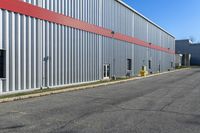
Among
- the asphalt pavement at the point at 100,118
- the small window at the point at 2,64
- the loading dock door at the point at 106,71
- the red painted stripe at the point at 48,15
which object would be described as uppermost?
the red painted stripe at the point at 48,15

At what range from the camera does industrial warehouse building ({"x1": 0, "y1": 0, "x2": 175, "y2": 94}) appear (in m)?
18.3

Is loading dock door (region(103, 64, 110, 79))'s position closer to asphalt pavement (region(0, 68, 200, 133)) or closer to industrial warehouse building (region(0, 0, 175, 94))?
industrial warehouse building (region(0, 0, 175, 94))

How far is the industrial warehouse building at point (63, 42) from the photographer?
18.3 m

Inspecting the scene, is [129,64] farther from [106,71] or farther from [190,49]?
[190,49]

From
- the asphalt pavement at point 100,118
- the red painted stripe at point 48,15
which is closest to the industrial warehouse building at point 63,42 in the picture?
the red painted stripe at point 48,15

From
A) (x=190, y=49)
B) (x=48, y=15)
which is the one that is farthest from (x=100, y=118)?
(x=190, y=49)

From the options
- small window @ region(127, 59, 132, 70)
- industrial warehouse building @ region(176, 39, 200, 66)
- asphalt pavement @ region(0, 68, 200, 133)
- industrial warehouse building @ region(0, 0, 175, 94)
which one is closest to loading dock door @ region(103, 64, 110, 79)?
industrial warehouse building @ region(0, 0, 175, 94)

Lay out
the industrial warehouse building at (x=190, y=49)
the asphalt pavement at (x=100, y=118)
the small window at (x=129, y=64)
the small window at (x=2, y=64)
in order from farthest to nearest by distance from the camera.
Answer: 1. the industrial warehouse building at (x=190, y=49)
2. the small window at (x=129, y=64)
3. the small window at (x=2, y=64)
4. the asphalt pavement at (x=100, y=118)

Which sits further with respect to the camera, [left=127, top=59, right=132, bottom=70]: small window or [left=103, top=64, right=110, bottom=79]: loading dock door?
[left=127, top=59, right=132, bottom=70]: small window

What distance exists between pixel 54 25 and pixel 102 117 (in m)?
12.9

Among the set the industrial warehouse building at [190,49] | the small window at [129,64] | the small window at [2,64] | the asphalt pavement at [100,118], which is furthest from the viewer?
the industrial warehouse building at [190,49]

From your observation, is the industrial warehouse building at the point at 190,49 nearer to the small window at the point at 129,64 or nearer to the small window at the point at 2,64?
the small window at the point at 129,64

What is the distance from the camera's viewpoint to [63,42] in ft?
78.6

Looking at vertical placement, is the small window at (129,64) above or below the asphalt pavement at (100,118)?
above
